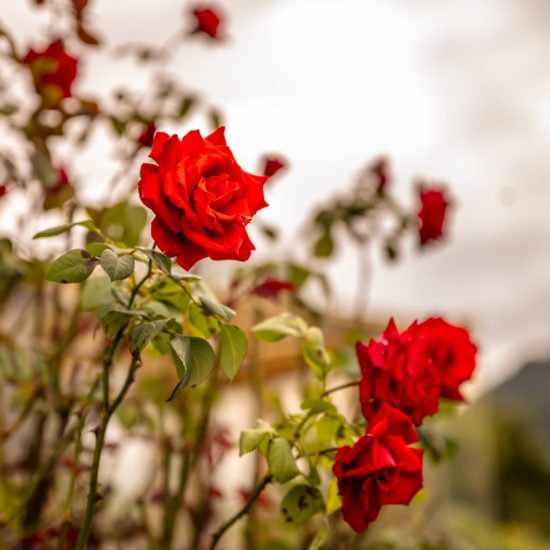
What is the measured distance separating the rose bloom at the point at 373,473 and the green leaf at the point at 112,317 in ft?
0.50

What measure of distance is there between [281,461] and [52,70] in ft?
1.63

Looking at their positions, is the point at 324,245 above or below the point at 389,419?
above

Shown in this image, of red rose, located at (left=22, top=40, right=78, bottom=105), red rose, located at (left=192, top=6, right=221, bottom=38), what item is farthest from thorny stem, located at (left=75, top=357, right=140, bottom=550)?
red rose, located at (left=192, top=6, right=221, bottom=38)

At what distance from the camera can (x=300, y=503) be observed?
0.52 metres

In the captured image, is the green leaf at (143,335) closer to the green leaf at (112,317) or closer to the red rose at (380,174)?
the green leaf at (112,317)

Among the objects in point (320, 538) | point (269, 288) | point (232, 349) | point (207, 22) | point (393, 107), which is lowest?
point (320, 538)

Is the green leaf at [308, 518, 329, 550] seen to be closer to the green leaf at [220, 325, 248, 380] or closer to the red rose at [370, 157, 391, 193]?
the green leaf at [220, 325, 248, 380]

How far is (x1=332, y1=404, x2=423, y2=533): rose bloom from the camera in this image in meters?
0.44

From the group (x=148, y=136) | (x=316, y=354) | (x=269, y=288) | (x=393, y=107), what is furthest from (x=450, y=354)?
(x=393, y=107)

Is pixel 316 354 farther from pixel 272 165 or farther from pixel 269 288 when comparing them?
pixel 272 165

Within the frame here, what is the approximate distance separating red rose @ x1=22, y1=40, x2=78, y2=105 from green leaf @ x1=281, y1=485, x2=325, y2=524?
0.48m

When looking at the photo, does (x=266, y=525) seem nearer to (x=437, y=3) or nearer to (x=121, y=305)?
(x=121, y=305)

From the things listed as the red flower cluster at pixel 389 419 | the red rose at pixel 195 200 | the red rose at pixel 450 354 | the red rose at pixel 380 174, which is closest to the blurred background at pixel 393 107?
the red rose at pixel 380 174

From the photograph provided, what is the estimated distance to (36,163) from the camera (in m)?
0.75
